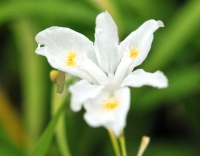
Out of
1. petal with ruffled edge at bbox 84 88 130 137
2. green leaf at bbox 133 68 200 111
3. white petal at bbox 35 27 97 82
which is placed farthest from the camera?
green leaf at bbox 133 68 200 111

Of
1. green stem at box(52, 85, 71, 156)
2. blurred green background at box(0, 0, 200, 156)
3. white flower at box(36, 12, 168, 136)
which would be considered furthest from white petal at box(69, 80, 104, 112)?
blurred green background at box(0, 0, 200, 156)

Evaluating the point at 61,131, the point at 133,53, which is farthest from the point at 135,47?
the point at 61,131

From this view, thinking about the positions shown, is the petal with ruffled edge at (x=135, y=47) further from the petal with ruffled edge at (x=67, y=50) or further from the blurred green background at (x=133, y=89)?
the blurred green background at (x=133, y=89)

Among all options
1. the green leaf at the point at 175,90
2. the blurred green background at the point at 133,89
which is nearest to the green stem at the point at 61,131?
the blurred green background at the point at 133,89

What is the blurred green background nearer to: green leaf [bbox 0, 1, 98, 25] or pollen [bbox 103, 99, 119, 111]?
green leaf [bbox 0, 1, 98, 25]

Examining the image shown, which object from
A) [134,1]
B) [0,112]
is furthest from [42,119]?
[134,1]

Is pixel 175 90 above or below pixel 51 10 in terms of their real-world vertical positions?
below

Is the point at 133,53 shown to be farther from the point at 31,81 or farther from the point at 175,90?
the point at 31,81

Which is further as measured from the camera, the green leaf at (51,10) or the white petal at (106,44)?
the green leaf at (51,10)
